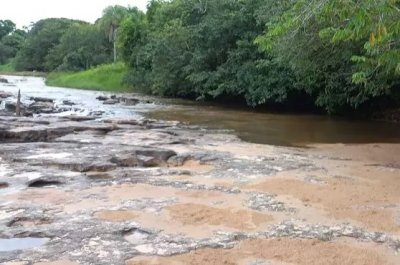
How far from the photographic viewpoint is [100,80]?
50.7 metres

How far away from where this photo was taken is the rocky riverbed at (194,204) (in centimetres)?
620

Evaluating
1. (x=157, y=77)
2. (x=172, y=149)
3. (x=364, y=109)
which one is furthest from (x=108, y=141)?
(x=157, y=77)

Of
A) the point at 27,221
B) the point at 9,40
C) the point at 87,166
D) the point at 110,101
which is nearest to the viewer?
the point at 27,221

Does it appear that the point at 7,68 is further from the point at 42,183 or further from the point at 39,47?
the point at 42,183

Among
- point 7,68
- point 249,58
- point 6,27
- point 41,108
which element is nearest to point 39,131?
point 41,108

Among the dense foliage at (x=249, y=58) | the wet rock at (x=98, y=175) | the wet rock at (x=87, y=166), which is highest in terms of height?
the dense foliage at (x=249, y=58)

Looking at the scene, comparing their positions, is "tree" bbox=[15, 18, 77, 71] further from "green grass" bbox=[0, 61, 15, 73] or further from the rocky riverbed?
the rocky riverbed

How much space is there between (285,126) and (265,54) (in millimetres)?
6440

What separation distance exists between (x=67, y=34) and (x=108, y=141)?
196ft

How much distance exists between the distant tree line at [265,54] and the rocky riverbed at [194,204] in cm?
230

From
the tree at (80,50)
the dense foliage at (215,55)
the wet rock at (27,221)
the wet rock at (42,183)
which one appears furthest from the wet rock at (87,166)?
the tree at (80,50)

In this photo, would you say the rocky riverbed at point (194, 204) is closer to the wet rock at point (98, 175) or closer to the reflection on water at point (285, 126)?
the wet rock at point (98, 175)

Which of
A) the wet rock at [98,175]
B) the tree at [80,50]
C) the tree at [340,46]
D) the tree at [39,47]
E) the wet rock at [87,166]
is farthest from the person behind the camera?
the tree at [39,47]

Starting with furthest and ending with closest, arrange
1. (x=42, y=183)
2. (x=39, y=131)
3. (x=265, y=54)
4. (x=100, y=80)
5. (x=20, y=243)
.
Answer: (x=100, y=80) < (x=265, y=54) < (x=39, y=131) < (x=42, y=183) < (x=20, y=243)
